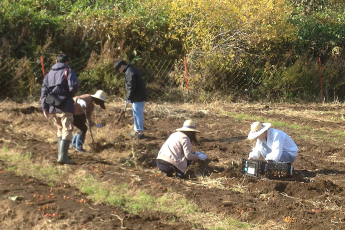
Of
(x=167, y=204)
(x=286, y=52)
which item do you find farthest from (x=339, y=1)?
(x=167, y=204)

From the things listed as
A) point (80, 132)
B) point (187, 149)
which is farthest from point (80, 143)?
point (187, 149)

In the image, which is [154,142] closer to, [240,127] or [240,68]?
Result: [240,127]

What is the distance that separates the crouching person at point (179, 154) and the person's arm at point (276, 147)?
1.05 meters

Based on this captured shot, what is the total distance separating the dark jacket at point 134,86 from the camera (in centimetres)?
1040

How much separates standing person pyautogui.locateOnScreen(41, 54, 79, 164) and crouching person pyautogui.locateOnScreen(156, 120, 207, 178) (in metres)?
1.55

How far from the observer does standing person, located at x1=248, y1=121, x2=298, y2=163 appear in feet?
25.0

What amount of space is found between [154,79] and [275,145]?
10073 millimetres

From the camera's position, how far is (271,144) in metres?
7.75

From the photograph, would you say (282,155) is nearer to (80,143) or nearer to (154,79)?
(80,143)

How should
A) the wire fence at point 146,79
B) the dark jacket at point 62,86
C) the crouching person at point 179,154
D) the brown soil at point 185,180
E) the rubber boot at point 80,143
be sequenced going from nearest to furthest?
the brown soil at point 185,180 < the crouching person at point 179,154 < the dark jacket at point 62,86 < the rubber boot at point 80,143 < the wire fence at point 146,79

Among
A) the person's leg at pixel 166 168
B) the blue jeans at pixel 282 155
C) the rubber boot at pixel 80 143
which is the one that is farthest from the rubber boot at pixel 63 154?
the blue jeans at pixel 282 155

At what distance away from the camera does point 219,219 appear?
5875 mm

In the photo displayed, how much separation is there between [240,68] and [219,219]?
40.6ft

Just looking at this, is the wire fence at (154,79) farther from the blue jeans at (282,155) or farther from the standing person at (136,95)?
the blue jeans at (282,155)
